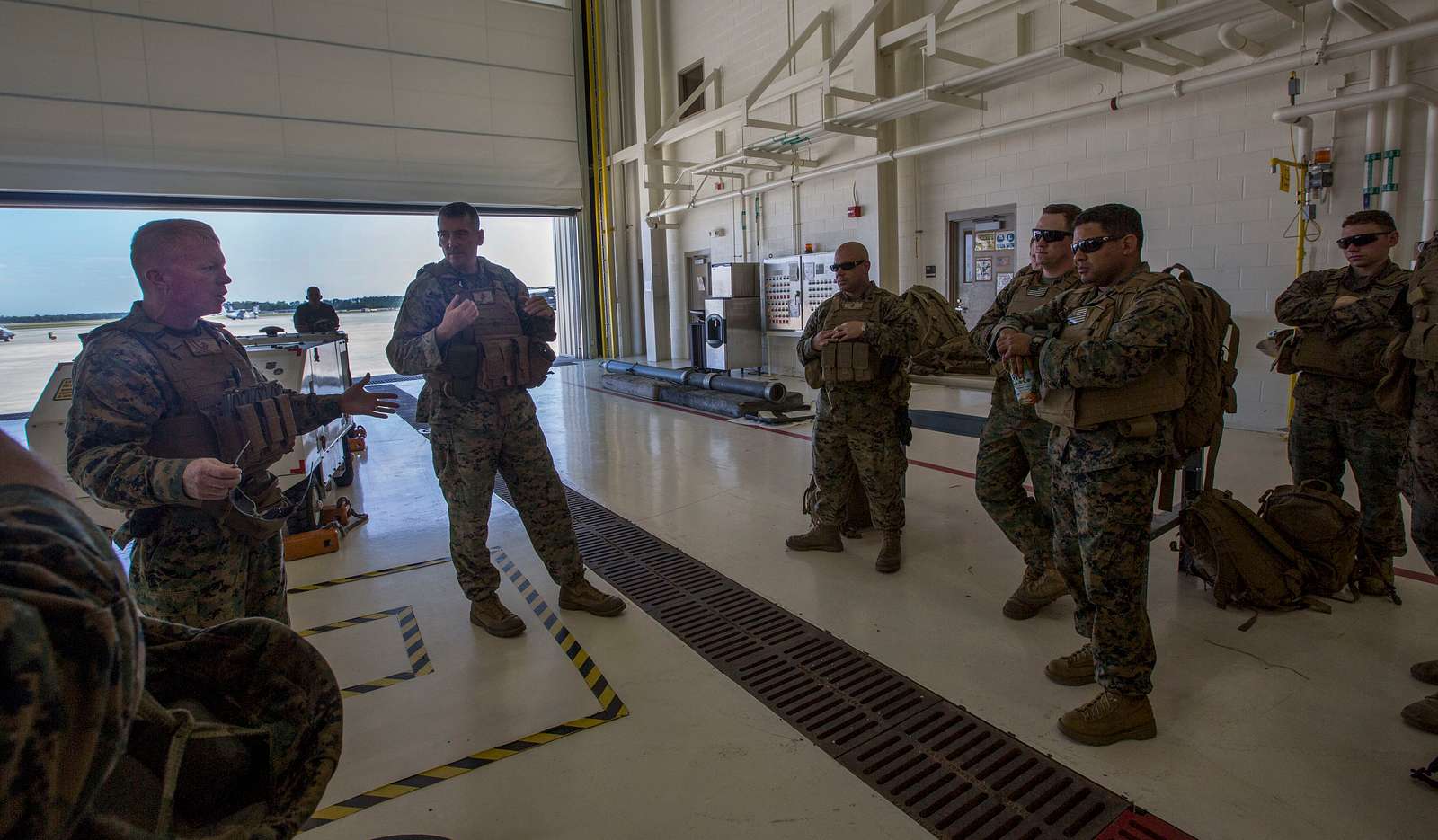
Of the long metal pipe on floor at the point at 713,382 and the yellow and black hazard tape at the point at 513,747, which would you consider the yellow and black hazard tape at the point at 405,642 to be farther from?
the long metal pipe on floor at the point at 713,382

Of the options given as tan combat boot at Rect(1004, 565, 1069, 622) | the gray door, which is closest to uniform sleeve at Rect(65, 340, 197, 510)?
tan combat boot at Rect(1004, 565, 1069, 622)

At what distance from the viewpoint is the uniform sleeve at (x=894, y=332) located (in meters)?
3.89

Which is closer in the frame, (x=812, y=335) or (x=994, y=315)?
(x=994, y=315)

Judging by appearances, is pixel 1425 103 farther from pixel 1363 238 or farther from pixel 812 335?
pixel 812 335

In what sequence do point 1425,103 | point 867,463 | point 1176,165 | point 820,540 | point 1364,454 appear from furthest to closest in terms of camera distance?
1. point 1176,165
2. point 1425,103
3. point 820,540
4. point 867,463
5. point 1364,454

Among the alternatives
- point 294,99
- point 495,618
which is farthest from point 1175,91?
point 294,99

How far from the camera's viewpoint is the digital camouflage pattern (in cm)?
55

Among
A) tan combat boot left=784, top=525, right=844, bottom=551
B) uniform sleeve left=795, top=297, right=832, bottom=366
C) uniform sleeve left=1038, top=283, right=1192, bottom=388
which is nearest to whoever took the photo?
uniform sleeve left=1038, top=283, right=1192, bottom=388

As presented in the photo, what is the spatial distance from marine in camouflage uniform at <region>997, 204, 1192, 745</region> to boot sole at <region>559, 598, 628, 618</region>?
193 cm

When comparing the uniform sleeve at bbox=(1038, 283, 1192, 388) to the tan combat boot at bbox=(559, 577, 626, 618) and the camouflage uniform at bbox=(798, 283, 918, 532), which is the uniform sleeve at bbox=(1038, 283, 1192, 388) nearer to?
the camouflage uniform at bbox=(798, 283, 918, 532)

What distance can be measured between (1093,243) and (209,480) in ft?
8.53

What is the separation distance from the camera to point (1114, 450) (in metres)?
2.37

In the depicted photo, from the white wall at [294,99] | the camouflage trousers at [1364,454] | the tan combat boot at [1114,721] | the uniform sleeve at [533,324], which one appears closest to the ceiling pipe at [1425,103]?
the camouflage trousers at [1364,454]

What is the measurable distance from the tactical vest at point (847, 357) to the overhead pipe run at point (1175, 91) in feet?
14.1
